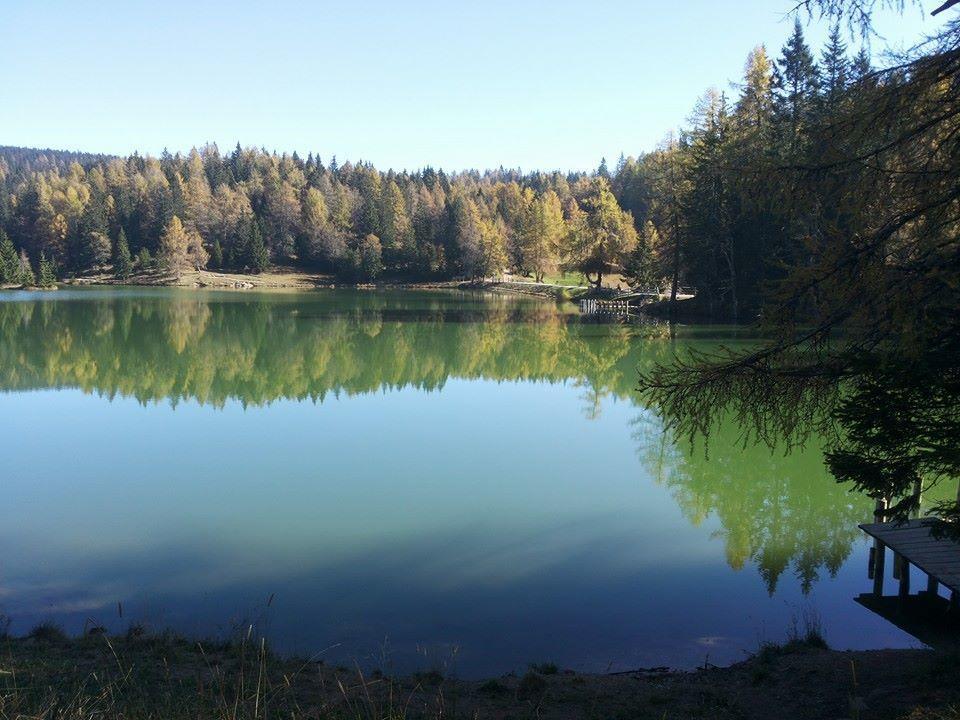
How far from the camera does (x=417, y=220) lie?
306ft

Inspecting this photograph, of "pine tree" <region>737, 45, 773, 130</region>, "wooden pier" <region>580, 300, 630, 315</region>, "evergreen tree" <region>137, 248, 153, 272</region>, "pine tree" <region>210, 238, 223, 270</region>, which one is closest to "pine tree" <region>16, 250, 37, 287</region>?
"evergreen tree" <region>137, 248, 153, 272</region>

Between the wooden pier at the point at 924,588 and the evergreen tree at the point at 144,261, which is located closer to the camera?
the wooden pier at the point at 924,588

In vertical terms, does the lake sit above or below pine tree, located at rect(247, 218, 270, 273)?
below

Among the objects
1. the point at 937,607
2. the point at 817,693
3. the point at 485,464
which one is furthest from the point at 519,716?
the point at 485,464

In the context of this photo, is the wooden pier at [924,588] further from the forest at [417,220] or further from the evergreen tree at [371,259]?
the evergreen tree at [371,259]

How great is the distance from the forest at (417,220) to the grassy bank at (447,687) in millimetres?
32887

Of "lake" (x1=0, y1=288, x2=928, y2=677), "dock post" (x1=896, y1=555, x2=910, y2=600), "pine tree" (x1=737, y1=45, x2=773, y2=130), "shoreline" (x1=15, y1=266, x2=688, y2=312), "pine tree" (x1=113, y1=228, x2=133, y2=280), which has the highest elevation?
"pine tree" (x1=737, y1=45, x2=773, y2=130)

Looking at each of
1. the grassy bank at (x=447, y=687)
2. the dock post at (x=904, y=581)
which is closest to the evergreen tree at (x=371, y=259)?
the dock post at (x=904, y=581)

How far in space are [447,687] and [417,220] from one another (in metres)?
89.5

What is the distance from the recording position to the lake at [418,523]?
7.89 m

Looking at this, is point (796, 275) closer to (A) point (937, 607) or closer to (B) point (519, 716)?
(B) point (519, 716)

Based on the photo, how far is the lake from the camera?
789 cm

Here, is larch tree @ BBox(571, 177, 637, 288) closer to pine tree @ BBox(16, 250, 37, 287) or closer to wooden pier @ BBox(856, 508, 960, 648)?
wooden pier @ BBox(856, 508, 960, 648)

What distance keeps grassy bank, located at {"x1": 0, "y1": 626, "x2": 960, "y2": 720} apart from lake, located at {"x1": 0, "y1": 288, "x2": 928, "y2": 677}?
0.76 meters
